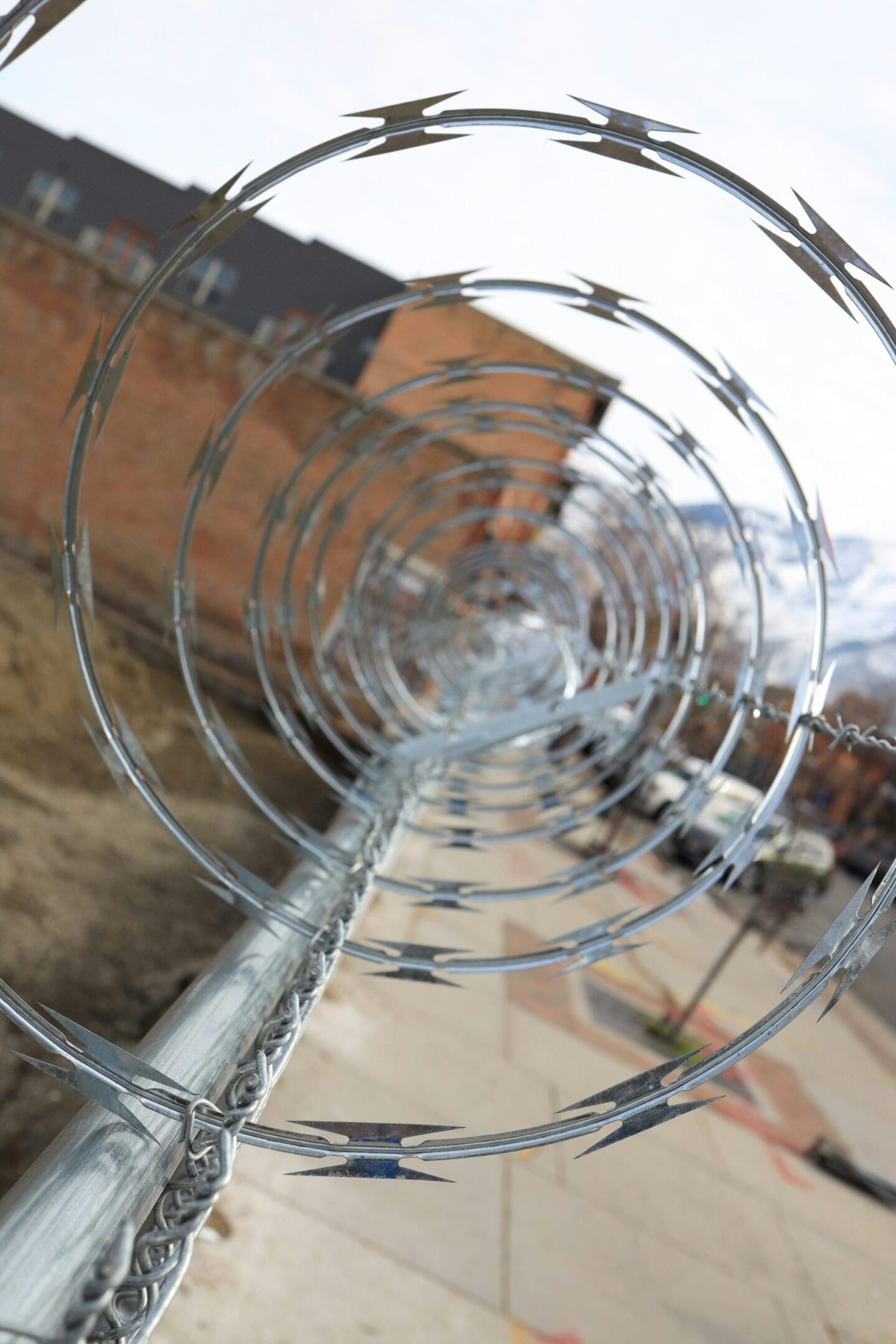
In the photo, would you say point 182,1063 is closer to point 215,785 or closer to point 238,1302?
point 238,1302

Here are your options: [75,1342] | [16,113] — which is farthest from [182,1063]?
[16,113]

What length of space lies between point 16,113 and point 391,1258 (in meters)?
39.0

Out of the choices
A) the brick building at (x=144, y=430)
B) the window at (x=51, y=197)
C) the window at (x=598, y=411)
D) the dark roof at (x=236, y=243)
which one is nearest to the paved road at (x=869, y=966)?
the brick building at (x=144, y=430)

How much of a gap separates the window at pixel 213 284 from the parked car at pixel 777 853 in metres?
23.4

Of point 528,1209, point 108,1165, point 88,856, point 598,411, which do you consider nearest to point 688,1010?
point 528,1209

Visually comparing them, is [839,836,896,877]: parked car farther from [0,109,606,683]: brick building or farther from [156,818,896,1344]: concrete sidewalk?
[156,818,896,1344]: concrete sidewalk

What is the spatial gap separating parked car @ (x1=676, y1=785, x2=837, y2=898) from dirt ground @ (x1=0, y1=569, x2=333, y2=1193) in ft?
12.2

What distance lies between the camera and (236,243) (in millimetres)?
32031

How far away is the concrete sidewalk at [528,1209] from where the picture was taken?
3.40m

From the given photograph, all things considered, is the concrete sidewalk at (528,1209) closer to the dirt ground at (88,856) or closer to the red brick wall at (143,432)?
the dirt ground at (88,856)

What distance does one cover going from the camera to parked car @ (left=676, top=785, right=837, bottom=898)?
10.3 m

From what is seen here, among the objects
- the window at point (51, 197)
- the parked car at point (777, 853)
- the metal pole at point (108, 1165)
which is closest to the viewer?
the metal pole at point (108, 1165)

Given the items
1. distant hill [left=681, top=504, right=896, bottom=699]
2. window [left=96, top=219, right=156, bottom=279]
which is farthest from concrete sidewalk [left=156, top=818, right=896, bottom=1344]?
window [left=96, top=219, right=156, bottom=279]

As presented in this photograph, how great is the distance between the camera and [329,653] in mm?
12812
